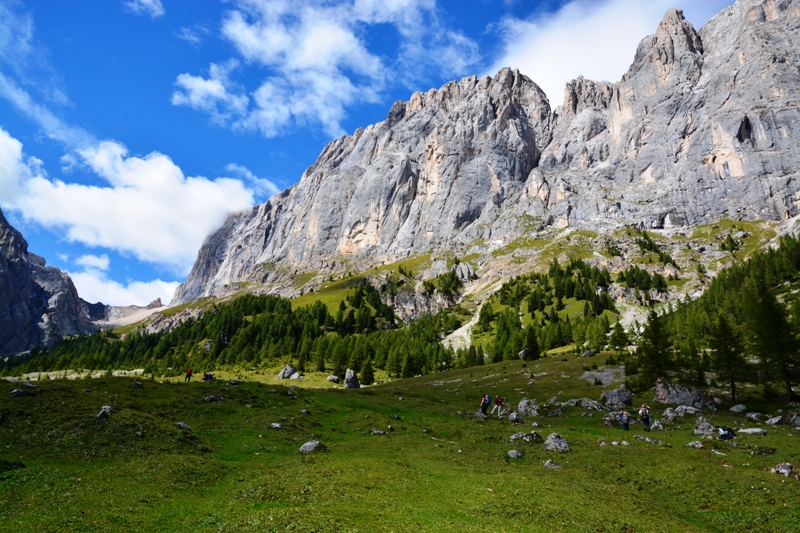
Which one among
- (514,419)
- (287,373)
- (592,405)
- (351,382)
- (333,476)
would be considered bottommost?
(514,419)

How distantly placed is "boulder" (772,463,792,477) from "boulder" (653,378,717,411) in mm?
26483

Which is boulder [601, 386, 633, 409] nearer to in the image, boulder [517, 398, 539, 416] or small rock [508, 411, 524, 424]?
boulder [517, 398, 539, 416]

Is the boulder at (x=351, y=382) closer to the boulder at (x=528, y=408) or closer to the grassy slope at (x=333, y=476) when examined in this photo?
the boulder at (x=528, y=408)

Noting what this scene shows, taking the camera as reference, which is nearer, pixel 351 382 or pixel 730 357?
pixel 730 357

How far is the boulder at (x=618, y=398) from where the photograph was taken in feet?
168

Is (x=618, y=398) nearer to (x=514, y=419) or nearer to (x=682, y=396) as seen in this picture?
(x=682, y=396)

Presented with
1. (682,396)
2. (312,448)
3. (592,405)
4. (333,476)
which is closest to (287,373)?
(592,405)

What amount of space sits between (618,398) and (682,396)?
693cm

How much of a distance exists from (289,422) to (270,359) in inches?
4295

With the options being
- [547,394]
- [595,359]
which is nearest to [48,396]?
[547,394]

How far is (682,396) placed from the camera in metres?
50.0

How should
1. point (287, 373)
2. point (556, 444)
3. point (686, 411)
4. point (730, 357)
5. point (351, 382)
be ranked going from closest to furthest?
point (556, 444) < point (686, 411) < point (730, 357) < point (351, 382) < point (287, 373)

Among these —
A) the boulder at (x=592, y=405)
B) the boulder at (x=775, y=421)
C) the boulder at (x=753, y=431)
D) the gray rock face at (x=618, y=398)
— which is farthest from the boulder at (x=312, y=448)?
the boulder at (x=775, y=421)

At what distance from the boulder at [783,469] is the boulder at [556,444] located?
1170 centimetres
